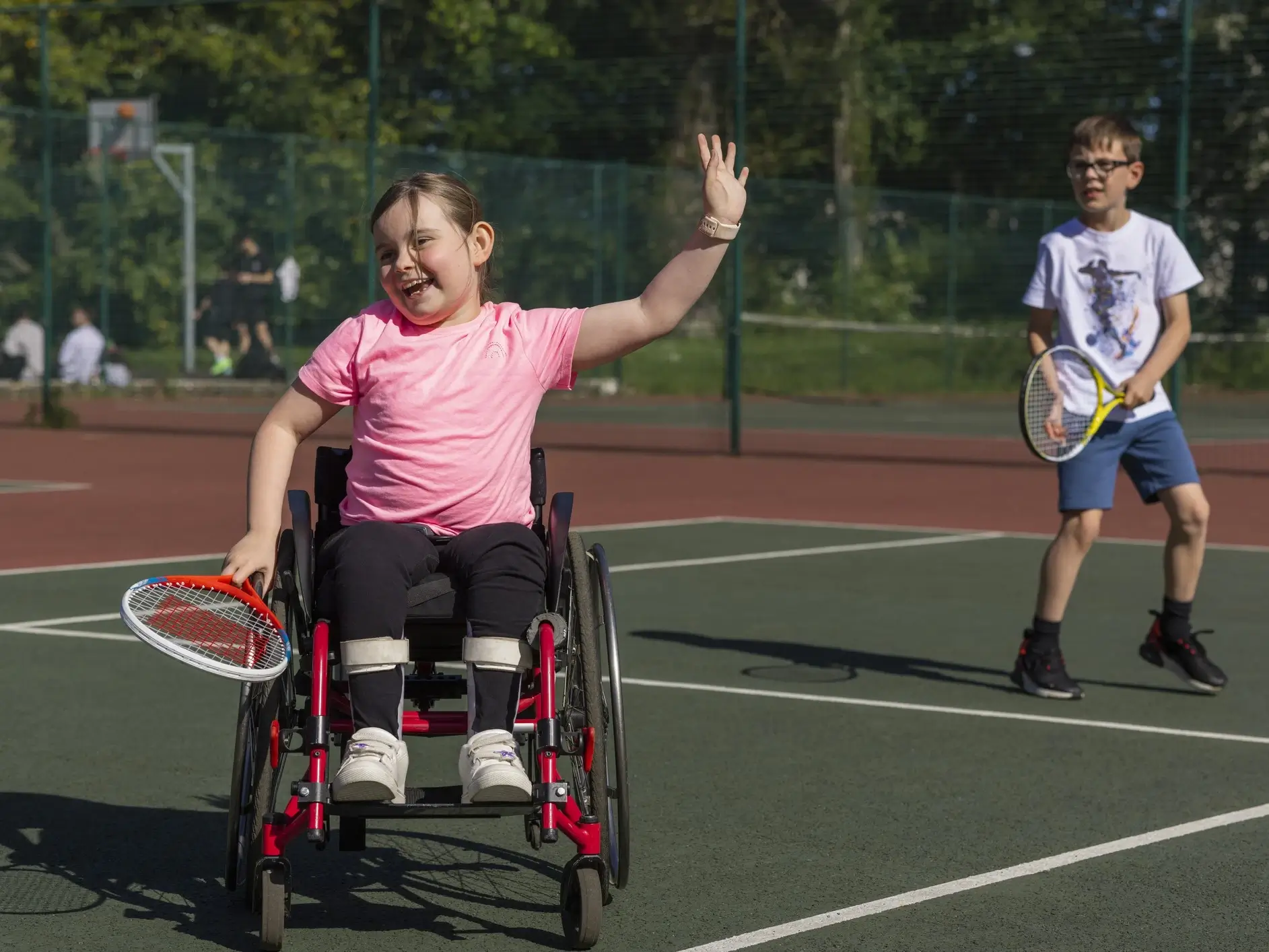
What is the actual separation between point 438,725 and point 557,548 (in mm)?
412

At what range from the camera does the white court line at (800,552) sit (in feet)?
33.0

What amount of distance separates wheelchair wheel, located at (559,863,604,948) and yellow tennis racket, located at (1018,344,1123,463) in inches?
120

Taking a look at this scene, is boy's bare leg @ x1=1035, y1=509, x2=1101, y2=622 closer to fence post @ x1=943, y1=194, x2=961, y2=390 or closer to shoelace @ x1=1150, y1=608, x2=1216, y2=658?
shoelace @ x1=1150, y1=608, x2=1216, y2=658

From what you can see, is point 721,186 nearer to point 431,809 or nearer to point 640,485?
point 431,809

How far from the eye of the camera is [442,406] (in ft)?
13.9

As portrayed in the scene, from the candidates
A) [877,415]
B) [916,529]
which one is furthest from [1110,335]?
[877,415]

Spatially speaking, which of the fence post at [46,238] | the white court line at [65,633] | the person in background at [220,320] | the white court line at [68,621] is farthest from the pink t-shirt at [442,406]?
the person in background at [220,320]

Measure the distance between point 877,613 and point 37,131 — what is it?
19.7 meters

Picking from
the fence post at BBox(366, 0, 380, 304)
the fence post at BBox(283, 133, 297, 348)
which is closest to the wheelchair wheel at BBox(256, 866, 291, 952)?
the fence post at BBox(366, 0, 380, 304)

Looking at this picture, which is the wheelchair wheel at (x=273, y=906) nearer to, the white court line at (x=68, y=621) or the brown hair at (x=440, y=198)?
the brown hair at (x=440, y=198)

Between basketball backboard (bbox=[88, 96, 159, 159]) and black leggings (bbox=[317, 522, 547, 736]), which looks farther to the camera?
basketball backboard (bbox=[88, 96, 159, 159])

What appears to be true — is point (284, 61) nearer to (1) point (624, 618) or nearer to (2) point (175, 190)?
(2) point (175, 190)

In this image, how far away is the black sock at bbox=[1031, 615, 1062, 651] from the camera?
6.77 meters

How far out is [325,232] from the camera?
79.2 feet
